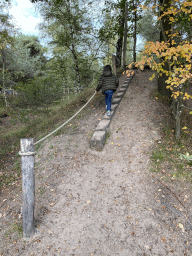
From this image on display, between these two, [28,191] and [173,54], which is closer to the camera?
[28,191]

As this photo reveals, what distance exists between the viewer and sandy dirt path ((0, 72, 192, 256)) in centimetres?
264

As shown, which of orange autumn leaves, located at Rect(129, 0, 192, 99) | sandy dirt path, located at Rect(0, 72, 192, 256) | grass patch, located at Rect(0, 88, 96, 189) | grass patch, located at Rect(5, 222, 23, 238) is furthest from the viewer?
grass patch, located at Rect(0, 88, 96, 189)

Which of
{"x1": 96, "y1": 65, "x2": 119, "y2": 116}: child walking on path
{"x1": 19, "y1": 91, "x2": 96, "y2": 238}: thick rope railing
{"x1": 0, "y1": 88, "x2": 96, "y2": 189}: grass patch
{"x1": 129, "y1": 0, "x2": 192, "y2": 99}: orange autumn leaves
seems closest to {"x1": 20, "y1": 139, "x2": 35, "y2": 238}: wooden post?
{"x1": 19, "y1": 91, "x2": 96, "y2": 238}: thick rope railing

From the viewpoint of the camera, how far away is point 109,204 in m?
3.30

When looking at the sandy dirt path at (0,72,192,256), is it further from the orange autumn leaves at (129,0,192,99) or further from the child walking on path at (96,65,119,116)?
the orange autumn leaves at (129,0,192,99)

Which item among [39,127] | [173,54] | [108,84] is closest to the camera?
[173,54]

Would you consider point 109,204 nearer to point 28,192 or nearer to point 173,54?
point 28,192

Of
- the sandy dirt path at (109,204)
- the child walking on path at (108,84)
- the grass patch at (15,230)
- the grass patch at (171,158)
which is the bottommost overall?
the grass patch at (15,230)

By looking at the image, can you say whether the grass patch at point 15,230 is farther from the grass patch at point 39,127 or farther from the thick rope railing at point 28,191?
the grass patch at point 39,127

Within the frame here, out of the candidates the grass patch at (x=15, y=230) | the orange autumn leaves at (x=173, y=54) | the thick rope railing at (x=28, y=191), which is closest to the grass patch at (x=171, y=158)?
the orange autumn leaves at (x=173, y=54)

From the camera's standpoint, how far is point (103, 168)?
164 inches

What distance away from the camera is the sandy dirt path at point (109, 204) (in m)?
Result: 2.64

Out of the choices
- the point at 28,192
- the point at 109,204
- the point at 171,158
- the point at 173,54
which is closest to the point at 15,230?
the point at 28,192

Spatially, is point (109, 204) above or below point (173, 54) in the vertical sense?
below
